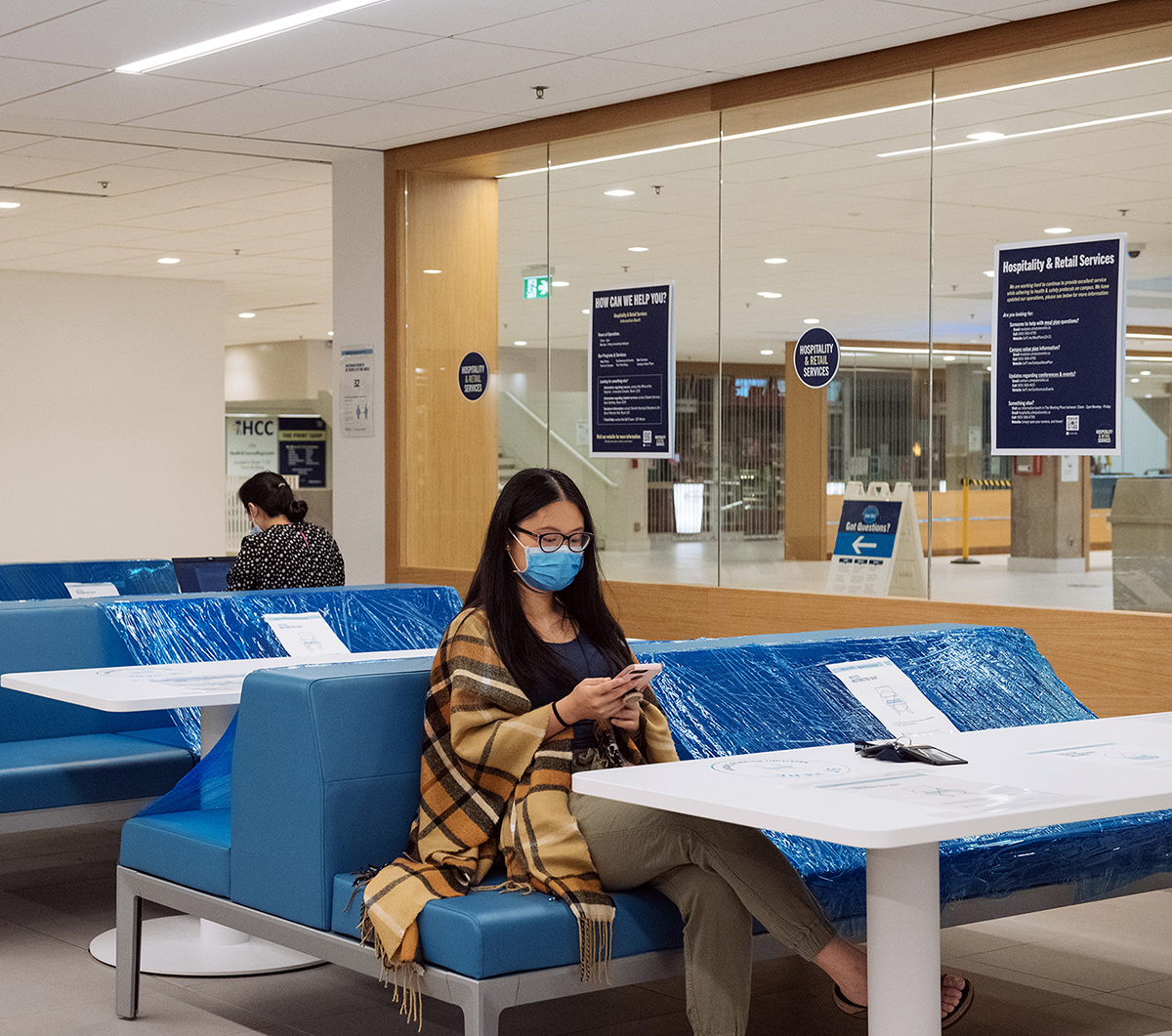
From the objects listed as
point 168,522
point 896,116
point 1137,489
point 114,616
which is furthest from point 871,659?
point 168,522

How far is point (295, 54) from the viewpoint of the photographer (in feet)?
22.1

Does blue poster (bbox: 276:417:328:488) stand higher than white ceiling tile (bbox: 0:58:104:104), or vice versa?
white ceiling tile (bbox: 0:58:104:104)

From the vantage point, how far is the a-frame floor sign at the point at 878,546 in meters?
6.95

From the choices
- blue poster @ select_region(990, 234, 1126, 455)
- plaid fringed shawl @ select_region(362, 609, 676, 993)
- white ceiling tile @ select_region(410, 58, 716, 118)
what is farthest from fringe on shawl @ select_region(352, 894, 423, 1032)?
white ceiling tile @ select_region(410, 58, 716, 118)

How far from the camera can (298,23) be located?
20.6 ft

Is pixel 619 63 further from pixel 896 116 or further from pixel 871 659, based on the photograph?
pixel 871 659

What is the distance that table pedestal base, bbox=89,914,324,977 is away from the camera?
4.34 meters

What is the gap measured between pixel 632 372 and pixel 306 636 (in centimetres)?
302

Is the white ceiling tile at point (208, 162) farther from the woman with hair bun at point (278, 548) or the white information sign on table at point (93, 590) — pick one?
the woman with hair bun at point (278, 548)

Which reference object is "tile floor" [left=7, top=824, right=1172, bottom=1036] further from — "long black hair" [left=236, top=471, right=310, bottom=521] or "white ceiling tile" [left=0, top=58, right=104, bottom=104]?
"white ceiling tile" [left=0, top=58, right=104, bottom=104]

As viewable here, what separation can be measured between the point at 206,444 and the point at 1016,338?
9.30 meters

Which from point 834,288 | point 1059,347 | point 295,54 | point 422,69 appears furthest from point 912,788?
point 422,69

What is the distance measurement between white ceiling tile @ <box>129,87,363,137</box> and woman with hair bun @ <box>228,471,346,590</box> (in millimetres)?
2102

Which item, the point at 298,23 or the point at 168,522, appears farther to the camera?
the point at 168,522
